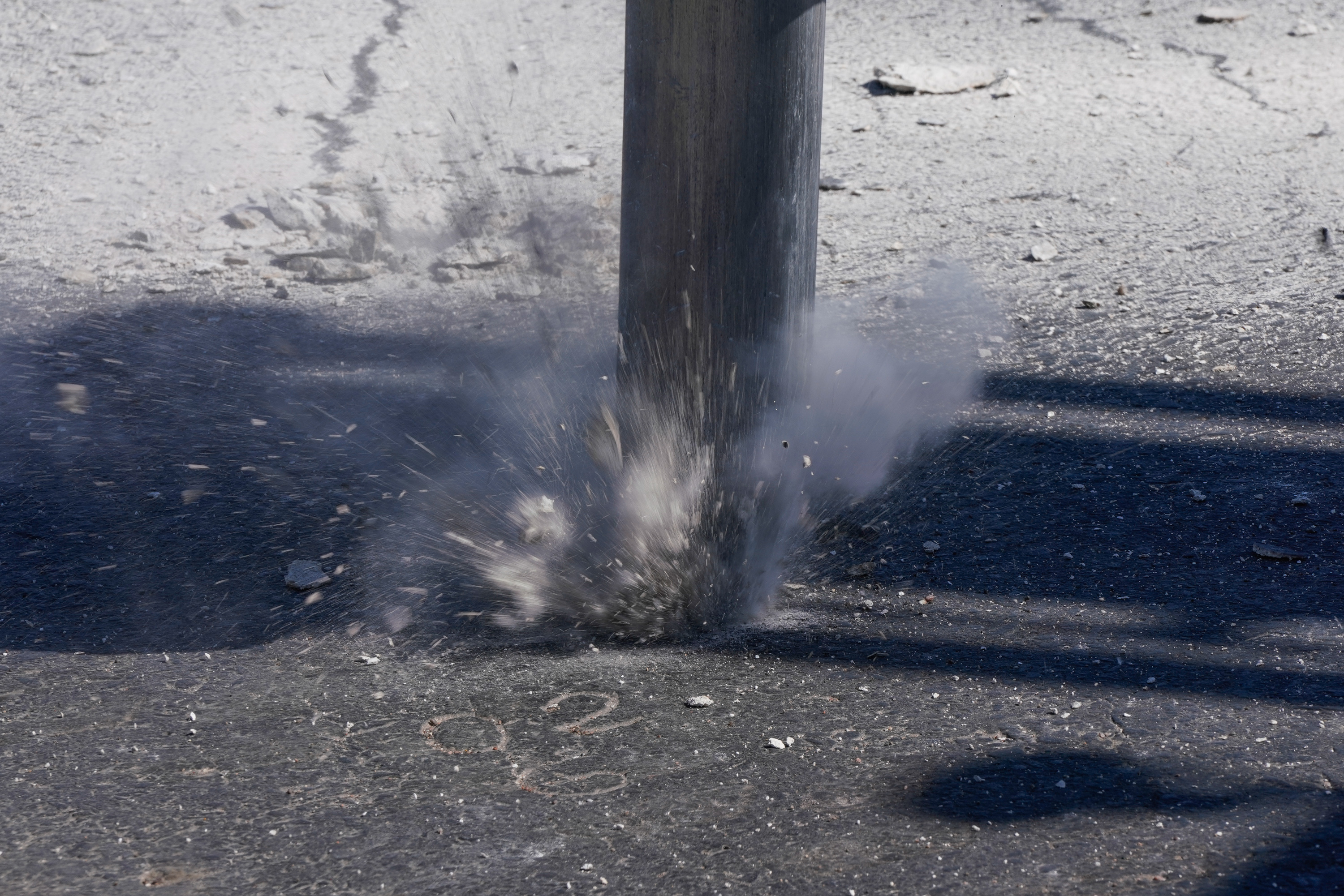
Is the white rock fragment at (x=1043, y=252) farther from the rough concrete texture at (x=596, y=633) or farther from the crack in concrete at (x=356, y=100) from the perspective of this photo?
the crack in concrete at (x=356, y=100)

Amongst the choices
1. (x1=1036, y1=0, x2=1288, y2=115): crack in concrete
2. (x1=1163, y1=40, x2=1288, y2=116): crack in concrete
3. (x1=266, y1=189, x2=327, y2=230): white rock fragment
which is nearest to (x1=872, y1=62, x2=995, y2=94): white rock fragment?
(x1=1036, y1=0, x2=1288, y2=115): crack in concrete

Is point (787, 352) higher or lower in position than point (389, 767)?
higher

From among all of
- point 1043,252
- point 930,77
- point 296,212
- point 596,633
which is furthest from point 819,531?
point 930,77

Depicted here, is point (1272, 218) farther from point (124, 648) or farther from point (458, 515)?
A: point (124, 648)

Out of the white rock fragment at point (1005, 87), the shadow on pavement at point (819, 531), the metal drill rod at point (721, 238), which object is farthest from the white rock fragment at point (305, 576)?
the white rock fragment at point (1005, 87)

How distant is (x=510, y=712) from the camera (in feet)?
6.95

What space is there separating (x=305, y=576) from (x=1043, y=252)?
3.05 meters

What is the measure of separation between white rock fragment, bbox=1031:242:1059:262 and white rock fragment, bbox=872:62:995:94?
1.92 metres

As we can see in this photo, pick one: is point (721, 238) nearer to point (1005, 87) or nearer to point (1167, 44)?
point (1005, 87)

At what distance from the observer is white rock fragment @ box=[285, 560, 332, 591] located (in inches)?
100

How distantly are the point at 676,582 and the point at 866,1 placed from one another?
581cm

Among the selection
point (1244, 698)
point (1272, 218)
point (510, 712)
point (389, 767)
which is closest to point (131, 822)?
point (389, 767)

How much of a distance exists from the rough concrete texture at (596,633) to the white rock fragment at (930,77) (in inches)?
5.4

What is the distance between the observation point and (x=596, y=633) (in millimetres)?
2385
